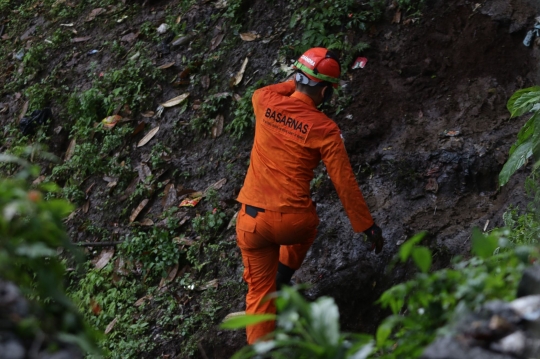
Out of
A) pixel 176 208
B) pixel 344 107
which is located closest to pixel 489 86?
pixel 344 107

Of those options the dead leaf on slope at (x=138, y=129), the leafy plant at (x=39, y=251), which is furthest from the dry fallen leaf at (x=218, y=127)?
the leafy plant at (x=39, y=251)

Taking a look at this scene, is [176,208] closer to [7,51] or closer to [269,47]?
[269,47]

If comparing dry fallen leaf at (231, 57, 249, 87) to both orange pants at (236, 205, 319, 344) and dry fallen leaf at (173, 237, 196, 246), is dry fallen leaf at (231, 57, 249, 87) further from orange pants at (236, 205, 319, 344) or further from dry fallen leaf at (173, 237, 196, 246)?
orange pants at (236, 205, 319, 344)

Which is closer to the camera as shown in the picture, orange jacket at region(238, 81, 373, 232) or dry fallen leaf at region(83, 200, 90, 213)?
orange jacket at region(238, 81, 373, 232)

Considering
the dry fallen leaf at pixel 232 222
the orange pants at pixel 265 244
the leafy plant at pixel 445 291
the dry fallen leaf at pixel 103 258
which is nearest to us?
the leafy plant at pixel 445 291

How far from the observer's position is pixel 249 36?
7844 mm

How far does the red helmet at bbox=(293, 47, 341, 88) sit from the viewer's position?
4.83 m

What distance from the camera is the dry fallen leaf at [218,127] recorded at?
722 cm

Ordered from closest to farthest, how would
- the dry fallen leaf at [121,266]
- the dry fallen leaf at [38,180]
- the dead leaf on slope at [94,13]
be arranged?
the dry fallen leaf at [121,266]
the dry fallen leaf at [38,180]
the dead leaf on slope at [94,13]

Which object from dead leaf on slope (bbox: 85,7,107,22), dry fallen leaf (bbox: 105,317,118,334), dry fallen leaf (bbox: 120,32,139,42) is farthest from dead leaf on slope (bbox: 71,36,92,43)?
dry fallen leaf (bbox: 105,317,118,334)

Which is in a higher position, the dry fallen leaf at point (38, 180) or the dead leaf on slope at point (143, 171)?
the dead leaf on slope at point (143, 171)

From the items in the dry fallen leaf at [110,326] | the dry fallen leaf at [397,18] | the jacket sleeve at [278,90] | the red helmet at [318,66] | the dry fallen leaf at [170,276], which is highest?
the red helmet at [318,66]

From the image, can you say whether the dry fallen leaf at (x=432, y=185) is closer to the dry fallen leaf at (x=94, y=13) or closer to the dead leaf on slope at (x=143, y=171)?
the dead leaf on slope at (x=143, y=171)

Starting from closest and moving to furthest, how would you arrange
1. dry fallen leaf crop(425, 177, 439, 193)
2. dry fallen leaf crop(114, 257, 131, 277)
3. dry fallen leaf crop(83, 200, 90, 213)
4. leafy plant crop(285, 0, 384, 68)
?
dry fallen leaf crop(425, 177, 439, 193)
dry fallen leaf crop(114, 257, 131, 277)
leafy plant crop(285, 0, 384, 68)
dry fallen leaf crop(83, 200, 90, 213)
